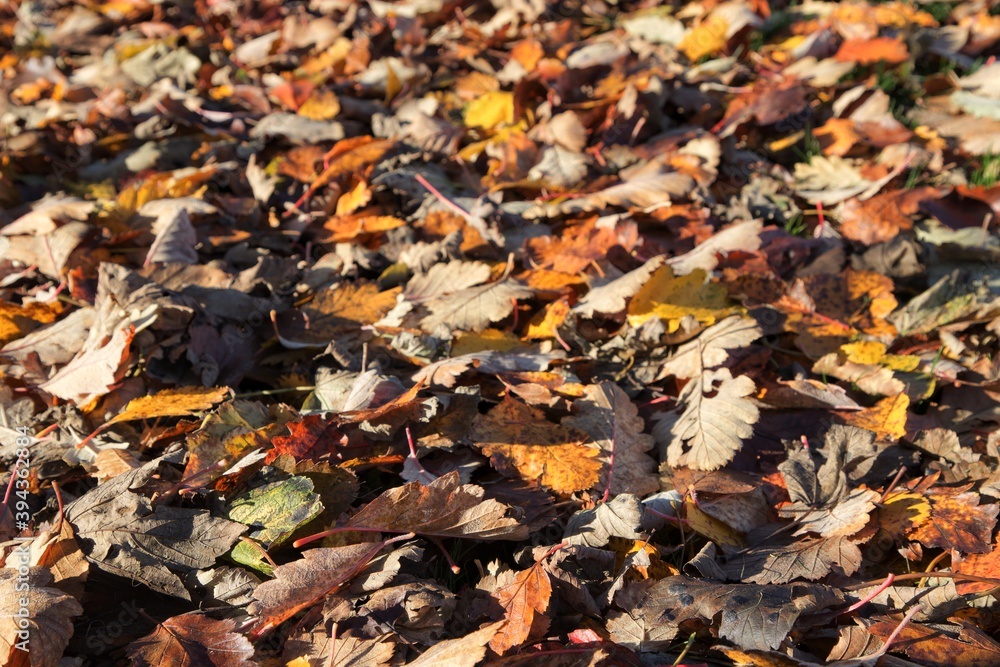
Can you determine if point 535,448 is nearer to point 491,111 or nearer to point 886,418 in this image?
point 886,418

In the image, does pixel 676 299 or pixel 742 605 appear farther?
pixel 676 299

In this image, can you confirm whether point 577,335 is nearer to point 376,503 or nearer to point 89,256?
point 376,503

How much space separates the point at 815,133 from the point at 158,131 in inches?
100.0

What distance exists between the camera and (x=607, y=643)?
1.37 metres

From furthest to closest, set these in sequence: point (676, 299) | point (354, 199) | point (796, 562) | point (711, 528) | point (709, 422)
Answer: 1. point (354, 199)
2. point (676, 299)
3. point (709, 422)
4. point (711, 528)
5. point (796, 562)

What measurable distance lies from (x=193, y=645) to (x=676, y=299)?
1.35 meters

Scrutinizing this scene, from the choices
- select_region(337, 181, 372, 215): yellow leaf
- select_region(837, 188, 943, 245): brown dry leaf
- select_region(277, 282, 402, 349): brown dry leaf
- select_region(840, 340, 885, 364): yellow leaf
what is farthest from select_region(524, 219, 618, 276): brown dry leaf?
select_region(837, 188, 943, 245): brown dry leaf

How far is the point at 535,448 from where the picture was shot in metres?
1.74

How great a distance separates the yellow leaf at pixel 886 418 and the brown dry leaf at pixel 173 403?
1508 mm

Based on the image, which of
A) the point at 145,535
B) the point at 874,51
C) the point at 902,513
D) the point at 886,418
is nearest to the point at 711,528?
the point at 902,513

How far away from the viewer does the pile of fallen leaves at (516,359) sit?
145 cm

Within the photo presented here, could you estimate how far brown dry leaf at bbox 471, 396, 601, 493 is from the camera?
168 cm

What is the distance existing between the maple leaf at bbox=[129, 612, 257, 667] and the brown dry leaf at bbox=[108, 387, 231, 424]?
0.52 metres

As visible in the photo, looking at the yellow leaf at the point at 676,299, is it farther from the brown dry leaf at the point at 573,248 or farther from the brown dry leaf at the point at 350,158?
the brown dry leaf at the point at 350,158
